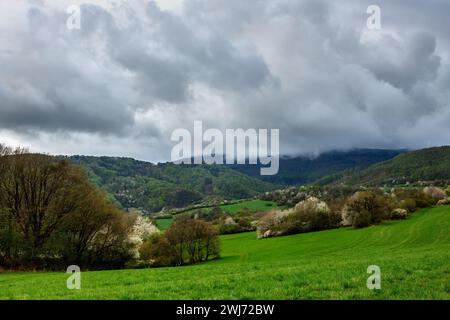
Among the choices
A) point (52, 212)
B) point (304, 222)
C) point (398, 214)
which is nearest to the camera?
point (52, 212)

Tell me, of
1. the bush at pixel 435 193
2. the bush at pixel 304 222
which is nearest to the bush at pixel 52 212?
the bush at pixel 304 222

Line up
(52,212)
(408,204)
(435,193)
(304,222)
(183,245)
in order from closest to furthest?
(52,212) < (183,245) < (304,222) < (408,204) < (435,193)

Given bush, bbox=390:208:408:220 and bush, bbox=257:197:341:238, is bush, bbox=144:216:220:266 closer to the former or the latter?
bush, bbox=257:197:341:238

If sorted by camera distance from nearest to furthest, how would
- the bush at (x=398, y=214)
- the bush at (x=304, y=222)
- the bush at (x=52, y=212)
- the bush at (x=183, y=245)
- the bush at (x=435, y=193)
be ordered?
the bush at (x=52, y=212), the bush at (x=183, y=245), the bush at (x=398, y=214), the bush at (x=304, y=222), the bush at (x=435, y=193)

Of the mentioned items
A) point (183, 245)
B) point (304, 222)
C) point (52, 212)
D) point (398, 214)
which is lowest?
point (183, 245)

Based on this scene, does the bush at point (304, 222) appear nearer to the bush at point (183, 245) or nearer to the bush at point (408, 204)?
the bush at point (408, 204)

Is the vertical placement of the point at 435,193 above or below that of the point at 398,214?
above

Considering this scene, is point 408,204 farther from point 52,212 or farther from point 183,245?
point 52,212

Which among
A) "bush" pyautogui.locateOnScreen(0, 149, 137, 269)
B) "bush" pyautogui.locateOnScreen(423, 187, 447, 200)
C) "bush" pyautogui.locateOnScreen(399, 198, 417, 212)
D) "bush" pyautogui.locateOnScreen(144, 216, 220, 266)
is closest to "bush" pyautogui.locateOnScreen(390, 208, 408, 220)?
"bush" pyautogui.locateOnScreen(399, 198, 417, 212)

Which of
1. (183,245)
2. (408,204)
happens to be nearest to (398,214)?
(408,204)
